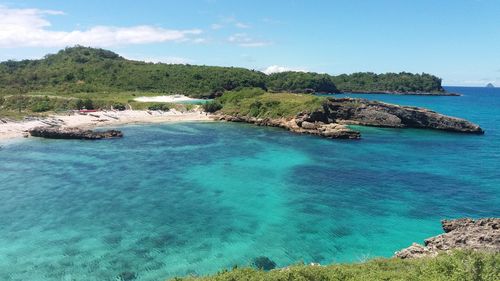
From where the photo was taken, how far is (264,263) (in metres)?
31.8

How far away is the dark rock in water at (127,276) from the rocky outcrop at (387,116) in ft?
272

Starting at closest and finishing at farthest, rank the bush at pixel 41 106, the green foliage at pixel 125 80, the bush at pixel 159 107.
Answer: the bush at pixel 41 106
the bush at pixel 159 107
the green foliage at pixel 125 80

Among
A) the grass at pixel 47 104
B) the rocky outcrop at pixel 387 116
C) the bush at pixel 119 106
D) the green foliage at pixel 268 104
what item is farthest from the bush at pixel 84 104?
the rocky outcrop at pixel 387 116

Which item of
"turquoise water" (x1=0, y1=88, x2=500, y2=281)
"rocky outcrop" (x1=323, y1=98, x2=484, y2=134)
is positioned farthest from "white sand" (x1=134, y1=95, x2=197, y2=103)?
"rocky outcrop" (x1=323, y1=98, x2=484, y2=134)

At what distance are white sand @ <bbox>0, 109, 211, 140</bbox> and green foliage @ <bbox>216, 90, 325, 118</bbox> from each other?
10169mm

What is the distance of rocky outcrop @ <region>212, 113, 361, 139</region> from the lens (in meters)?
89.5

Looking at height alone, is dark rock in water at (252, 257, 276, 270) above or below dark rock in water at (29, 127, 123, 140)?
below

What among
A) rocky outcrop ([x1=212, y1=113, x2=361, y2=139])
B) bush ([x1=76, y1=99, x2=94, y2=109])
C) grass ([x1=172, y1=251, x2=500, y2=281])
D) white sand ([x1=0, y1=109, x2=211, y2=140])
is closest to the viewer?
grass ([x1=172, y1=251, x2=500, y2=281])

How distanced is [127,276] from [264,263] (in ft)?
34.0

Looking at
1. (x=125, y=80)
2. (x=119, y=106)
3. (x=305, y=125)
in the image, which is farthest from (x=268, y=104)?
(x=125, y=80)

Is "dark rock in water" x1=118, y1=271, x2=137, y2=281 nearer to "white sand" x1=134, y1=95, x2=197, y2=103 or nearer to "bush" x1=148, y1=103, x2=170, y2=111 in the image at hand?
"bush" x1=148, y1=103, x2=170, y2=111

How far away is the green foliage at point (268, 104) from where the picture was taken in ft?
342

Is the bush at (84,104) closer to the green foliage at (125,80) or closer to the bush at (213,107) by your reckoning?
the green foliage at (125,80)

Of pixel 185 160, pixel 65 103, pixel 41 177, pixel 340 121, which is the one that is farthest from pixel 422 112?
pixel 65 103
